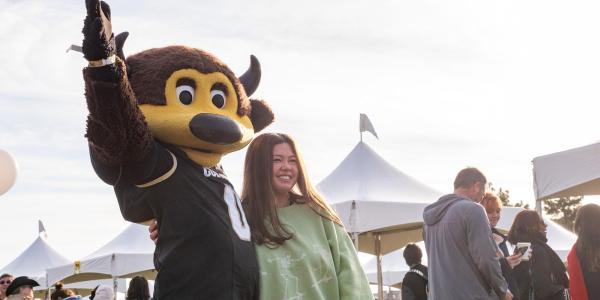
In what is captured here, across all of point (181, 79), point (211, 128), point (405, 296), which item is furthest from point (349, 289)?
point (405, 296)

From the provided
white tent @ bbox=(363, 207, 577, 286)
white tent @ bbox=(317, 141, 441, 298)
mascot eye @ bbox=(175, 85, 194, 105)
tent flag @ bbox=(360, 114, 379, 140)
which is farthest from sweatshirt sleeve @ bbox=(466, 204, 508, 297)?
white tent @ bbox=(363, 207, 577, 286)

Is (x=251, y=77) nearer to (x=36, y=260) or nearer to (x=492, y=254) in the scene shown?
(x=492, y=254)

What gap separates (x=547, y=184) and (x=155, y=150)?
4.88m

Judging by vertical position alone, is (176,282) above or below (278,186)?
below

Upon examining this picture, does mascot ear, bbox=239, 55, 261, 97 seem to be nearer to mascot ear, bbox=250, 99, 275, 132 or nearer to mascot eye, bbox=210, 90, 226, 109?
mascot ear, bbox=250, 99, 275, 132

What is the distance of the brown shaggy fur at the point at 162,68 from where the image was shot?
2731 mm

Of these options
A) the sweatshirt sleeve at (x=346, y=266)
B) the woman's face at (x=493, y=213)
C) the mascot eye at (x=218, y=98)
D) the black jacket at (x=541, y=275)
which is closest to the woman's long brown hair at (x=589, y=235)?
the black jacket at (x=541, y=275)

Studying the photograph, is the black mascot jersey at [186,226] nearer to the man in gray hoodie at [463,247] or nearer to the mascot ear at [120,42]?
the mascot ear at [120,42]

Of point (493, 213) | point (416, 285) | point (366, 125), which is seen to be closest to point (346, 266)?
point (493, 213)

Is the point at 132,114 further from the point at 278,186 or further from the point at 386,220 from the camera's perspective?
the point at 386,220

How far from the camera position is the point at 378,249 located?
35.2ft

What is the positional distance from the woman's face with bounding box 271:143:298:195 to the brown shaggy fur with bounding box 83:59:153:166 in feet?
2.05

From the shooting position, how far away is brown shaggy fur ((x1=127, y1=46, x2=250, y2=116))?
273 cm

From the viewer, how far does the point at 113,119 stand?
8.03 feet
